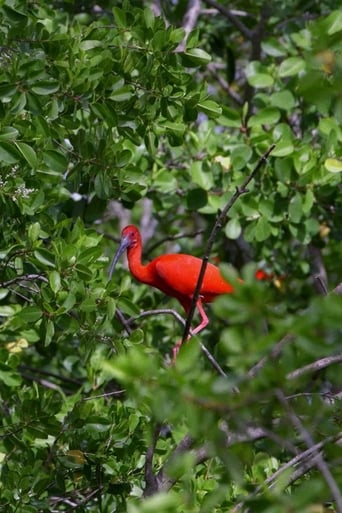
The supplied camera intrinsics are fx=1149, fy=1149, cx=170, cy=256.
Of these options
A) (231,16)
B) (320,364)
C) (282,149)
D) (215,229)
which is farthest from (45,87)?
(231,16)

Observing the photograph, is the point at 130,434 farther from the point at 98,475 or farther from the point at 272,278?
the point at 272,278

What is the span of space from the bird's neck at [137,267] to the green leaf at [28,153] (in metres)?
1.97

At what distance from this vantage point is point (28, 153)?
386 cm

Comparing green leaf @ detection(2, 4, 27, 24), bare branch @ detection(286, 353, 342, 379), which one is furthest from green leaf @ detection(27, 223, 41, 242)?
bare branch @ detection(286, 353, 342, 379)

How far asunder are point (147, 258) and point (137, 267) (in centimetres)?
156

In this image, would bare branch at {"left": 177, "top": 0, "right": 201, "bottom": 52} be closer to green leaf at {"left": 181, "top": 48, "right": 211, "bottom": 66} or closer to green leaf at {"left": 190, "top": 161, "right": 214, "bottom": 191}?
green leaf at {"left": 190, "top": 161, "right": 214, "bottom": 191}

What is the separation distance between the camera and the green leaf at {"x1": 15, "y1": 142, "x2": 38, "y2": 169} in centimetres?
384

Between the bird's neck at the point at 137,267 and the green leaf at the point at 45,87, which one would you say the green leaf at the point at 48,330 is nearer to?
the green leaf at the point at 45,87

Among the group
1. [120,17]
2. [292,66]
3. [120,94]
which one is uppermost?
[120,17]

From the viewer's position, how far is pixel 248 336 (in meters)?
2.10

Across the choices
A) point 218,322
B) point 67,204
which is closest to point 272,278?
point 218,322

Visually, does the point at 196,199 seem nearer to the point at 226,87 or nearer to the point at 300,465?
the point at 226,87

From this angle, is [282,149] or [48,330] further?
[282,149]

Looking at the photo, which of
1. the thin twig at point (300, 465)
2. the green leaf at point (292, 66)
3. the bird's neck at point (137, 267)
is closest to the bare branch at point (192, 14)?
the green leaf at point (292, 66)
